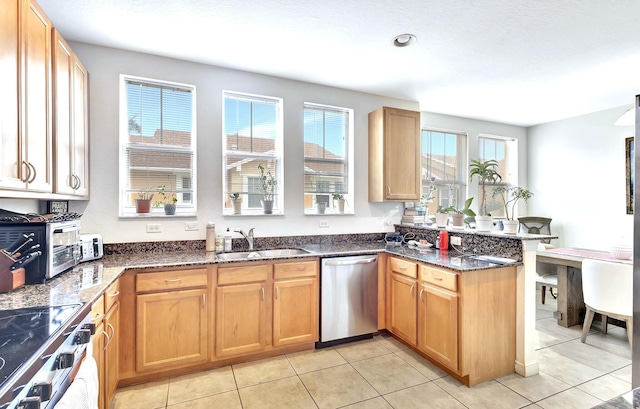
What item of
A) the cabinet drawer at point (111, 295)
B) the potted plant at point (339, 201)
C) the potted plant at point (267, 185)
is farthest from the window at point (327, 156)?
the cabinet drawer at point (111, 295)

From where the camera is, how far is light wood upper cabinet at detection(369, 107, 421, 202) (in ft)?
11.7

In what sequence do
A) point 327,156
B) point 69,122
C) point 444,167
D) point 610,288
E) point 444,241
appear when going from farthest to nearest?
point 444,167, point 327,156, point 444,241, point 610,288, point 69,122

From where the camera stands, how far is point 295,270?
109 inches

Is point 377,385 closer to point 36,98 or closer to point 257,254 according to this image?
point 257,254

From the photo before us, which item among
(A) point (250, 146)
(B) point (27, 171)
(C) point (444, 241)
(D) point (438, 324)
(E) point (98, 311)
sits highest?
(A) point (250, 146)

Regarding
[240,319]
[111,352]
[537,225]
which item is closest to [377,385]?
[240,319]

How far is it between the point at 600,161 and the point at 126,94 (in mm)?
5936

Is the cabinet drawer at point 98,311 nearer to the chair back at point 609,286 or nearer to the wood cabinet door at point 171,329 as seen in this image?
the wood cabinet door at point 171,329

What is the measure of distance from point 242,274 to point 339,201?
1.57 metres

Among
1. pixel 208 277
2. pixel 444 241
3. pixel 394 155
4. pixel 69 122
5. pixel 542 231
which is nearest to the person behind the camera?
pixel 69 122

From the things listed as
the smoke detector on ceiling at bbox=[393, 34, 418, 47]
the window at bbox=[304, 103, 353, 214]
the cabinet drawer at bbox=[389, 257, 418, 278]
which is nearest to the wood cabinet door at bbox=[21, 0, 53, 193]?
the window at bbox=[304, 103, 353, 214]

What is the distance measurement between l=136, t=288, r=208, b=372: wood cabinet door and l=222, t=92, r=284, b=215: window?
1.03m

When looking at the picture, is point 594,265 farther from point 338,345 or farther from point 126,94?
point 126,94

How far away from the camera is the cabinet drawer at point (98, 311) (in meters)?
1.65
